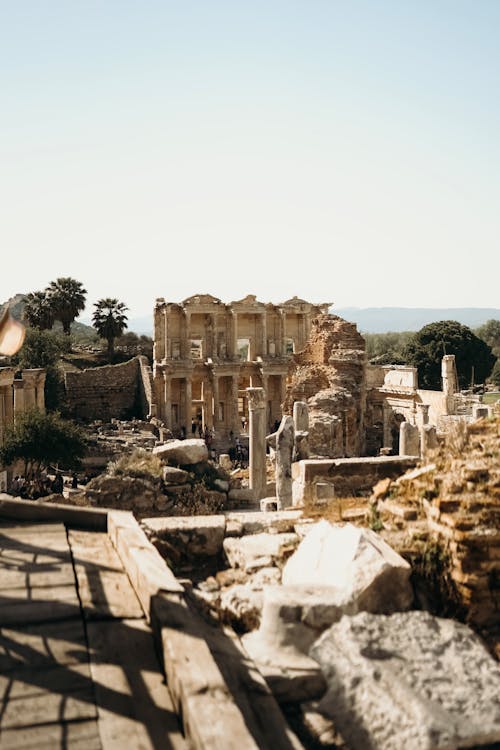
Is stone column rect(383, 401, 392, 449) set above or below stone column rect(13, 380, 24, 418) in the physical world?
below

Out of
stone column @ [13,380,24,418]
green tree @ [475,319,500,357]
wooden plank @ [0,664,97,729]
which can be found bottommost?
wooden plank @ [0,664,97,729]

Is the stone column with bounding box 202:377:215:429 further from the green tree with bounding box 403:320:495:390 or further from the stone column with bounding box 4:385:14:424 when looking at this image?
the stone column with bounding box 4:385:14:424

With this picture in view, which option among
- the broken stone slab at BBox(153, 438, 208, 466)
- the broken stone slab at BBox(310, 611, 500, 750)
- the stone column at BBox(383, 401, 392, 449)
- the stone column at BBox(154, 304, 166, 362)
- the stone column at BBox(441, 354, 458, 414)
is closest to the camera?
the broken stone slab at BBox(310, 611, 500, 750)

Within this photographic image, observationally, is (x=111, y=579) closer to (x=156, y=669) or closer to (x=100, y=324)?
(x=156, y=669)

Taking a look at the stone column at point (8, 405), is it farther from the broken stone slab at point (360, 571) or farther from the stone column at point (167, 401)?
the broken stone slab at point (360, 571)

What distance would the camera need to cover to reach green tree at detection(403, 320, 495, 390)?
57281 mm

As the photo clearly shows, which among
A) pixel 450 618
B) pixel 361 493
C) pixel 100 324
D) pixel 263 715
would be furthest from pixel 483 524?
pixel 100 324

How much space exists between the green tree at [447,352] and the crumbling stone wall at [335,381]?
24183mm

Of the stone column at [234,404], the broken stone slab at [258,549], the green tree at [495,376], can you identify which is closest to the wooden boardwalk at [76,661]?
the broken stone slab at [258,549]

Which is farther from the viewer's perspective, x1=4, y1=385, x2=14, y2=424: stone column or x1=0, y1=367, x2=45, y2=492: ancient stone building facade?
x1=4, y1=385, x2=14, y2=424: stone column

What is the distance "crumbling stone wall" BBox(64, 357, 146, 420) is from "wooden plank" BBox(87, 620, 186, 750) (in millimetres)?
45304

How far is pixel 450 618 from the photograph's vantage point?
5.26 m

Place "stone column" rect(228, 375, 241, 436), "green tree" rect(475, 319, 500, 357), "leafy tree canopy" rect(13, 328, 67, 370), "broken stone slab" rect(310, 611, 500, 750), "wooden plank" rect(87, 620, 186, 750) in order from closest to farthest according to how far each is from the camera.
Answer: "wooden plank" rect(87, 620, 186, 750) → "broken stone slab" rect(310, 611, 500, 750) → "leafy tree canopy" rect(13, 328, 67, 370) → "stone column" rect(228, 375, 241, 436) → "green tree" rect(475, 319, 500, 357)

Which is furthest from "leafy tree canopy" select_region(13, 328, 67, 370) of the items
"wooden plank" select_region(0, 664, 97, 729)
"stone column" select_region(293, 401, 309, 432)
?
"wooden plank" select_region(0, 664, 97, 729)
